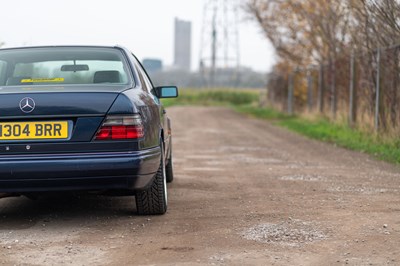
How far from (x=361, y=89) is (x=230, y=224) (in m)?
11.8

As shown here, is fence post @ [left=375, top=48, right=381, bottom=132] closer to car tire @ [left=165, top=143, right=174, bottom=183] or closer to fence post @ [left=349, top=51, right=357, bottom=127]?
fence post @ [left=349, top=51, right=357, bottom=127]

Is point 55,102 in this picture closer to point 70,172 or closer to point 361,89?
point 70,172

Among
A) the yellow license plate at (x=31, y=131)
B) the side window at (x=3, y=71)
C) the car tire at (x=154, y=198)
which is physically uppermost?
the side window at (x=3, y=71)

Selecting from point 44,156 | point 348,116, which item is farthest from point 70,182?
point 348,116

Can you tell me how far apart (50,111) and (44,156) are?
34 cm

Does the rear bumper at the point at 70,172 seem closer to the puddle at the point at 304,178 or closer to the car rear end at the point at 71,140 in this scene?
the car rear end at the point at 71,140

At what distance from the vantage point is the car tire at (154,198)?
6.15 meters

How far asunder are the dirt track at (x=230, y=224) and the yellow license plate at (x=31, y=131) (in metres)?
0.74

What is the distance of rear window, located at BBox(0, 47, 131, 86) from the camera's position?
629 cm

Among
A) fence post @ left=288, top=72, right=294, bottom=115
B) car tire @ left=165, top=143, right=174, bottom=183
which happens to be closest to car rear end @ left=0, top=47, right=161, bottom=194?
car tire @ left=165, top=143, right=174, bottom=183

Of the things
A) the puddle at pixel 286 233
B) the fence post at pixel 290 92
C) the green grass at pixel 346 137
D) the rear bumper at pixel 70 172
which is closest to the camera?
the puddle at pixel 286 233

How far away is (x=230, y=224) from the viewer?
19.1ft

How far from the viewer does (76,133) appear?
5559 millimetres

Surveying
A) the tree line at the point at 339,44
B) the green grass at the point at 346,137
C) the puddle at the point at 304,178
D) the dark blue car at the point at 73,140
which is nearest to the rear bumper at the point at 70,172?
the dark blue car at the point at 73,140
